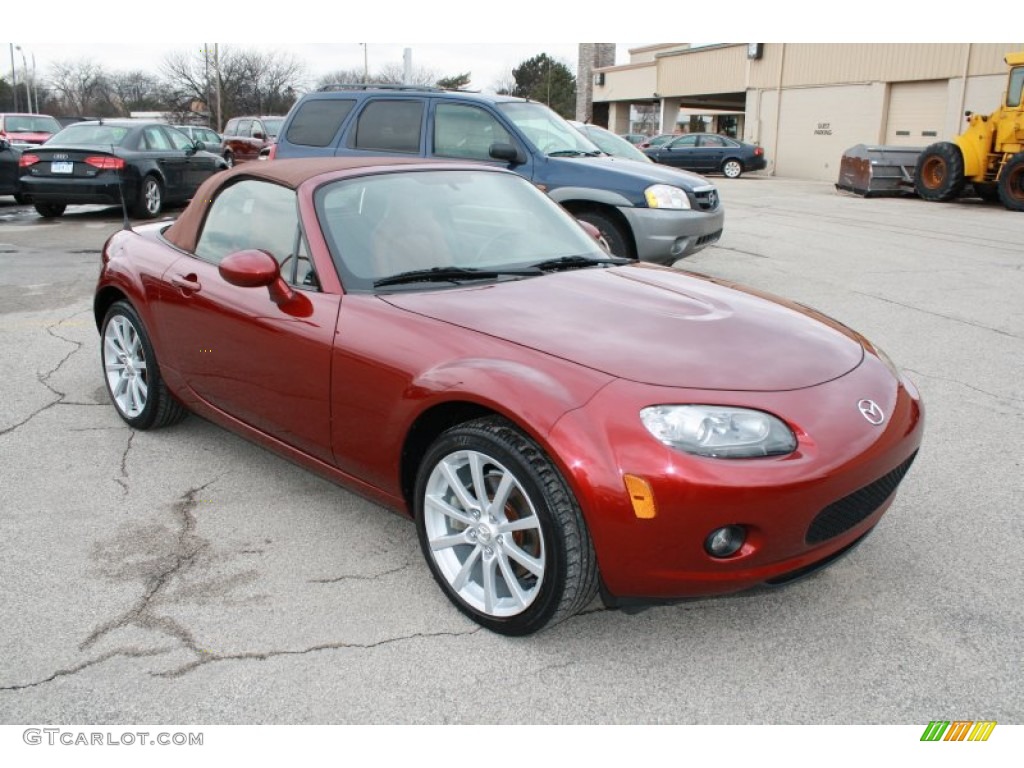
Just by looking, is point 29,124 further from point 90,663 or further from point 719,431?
point 719,431

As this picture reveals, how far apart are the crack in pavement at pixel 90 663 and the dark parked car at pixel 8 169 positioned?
14.6 m

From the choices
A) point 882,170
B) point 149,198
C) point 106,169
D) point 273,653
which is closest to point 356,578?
point 273,653

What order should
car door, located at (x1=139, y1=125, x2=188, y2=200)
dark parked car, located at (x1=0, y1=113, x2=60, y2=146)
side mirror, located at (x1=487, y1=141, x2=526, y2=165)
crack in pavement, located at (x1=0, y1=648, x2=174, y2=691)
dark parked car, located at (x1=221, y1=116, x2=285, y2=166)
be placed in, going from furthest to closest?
dark parked car, located at (x1=221, y1=116, x2=285, y2=166) < dark parked car, located at (x1=0, y1=113, x2=60, y2=146) < car door, located at (x1=139, y1=125, x2=188, y2=200) < side mirror, located at (x1=487, y1=141, x2=526, y2=165) < crack in pavement, located at (x1=0, y1=648, x2=174, y2=691)

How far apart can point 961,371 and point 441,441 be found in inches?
172

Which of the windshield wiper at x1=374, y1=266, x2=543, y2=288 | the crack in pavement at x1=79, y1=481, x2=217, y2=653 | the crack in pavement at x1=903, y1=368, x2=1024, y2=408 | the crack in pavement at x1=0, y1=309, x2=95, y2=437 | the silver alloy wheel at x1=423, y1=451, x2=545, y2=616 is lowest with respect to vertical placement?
the crack in pavement at x1=79, y1=481, x2=217, y2=653

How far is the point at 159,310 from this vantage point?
13.8 feet

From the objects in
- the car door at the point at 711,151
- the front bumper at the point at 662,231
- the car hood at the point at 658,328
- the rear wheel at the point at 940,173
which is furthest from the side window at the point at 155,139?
the car door at the point at 711,151

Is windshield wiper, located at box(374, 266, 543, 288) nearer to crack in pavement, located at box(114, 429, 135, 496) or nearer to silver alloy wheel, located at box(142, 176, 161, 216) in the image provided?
crack in pavement, located at box(114, 429, 135, 496)

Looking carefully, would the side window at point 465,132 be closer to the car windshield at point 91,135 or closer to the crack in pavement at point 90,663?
the crack in pavement at point 90,663

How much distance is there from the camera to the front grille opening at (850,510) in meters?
2.61

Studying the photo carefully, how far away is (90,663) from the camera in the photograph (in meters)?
2.69

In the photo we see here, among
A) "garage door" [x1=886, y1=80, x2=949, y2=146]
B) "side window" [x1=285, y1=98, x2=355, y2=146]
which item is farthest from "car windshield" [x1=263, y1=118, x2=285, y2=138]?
"garage door" [x1=886, y1=80, x2=949, y2=146]

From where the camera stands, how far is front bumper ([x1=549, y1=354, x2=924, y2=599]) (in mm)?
2443
